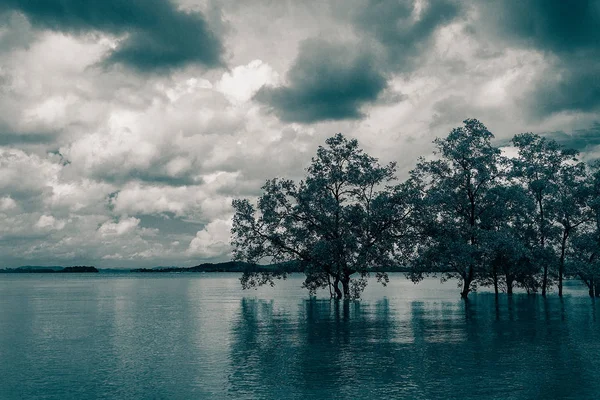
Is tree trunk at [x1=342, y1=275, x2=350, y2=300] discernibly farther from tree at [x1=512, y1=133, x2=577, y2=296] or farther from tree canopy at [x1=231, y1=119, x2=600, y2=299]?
tree at [x1=512, y1=133, x2=577, y2=296]

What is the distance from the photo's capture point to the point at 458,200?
73.2 meters

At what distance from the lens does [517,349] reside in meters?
32.4

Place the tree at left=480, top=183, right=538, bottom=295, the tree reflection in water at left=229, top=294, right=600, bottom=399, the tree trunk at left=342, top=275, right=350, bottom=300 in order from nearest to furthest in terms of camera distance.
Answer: the tree reflection in water at left=229, top=294, right=600, bottom=399 → the tree at left=480, top=183, right=538, bottom=295 → the tree trunk at left=342, top=275, right=350, bottom=300

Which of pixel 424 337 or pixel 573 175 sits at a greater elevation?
pixel 573 175

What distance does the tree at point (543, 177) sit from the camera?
7738cm

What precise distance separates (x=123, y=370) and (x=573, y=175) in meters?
69.7

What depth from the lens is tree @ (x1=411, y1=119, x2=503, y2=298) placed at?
7038 centimetres

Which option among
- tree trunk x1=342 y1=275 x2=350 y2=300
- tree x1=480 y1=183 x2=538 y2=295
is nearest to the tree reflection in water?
tree x1=480 y1=183 x2=538 y2=295

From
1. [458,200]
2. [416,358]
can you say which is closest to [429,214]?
[458,200]

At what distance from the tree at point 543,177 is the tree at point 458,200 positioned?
26.4 ft

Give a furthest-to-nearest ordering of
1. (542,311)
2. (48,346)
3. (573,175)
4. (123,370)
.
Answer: (573,175)
(542,311)
(48,346)
(123,370)

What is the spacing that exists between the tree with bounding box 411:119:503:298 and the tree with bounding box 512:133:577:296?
804 cm

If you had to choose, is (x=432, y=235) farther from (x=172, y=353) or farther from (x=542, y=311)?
(x=172, y=353)

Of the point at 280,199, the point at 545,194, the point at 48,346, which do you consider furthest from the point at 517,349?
the point at 545,194
